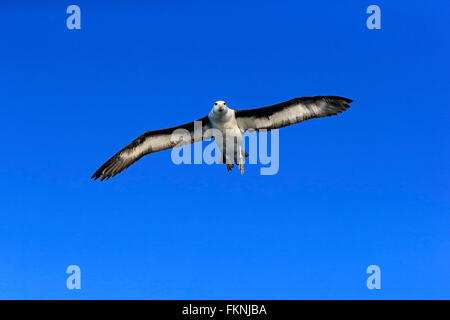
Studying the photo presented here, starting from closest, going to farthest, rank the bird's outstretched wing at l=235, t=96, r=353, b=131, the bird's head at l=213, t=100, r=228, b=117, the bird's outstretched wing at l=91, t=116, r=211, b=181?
the bird's head at l=213, t=100, r=228, b=117, the bird's outstretched wing at l=235, t=96, r=353, b=131, the bird's outstretched wing at l=91, t=116, r=211, b=181

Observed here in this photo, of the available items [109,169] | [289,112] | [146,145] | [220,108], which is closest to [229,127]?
[220,108]

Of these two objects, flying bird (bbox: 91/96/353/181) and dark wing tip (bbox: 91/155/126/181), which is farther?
dark wing tip (bbox: 91/155/126/181)

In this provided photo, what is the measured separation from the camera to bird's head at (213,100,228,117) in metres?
19.2

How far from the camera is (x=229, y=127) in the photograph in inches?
783

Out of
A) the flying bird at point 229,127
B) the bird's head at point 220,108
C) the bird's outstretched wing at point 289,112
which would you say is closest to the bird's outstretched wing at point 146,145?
the flying bird at point 229,127

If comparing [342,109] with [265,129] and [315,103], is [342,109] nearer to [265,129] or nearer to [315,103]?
[315,103]

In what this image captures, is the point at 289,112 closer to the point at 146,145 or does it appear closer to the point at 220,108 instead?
the point at 220,108

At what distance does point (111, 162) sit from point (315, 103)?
9125 mm

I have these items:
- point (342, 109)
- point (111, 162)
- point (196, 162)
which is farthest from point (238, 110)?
point (111, 162)

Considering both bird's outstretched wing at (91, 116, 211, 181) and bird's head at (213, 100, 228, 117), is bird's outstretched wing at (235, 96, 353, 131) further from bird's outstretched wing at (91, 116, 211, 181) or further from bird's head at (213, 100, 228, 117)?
bird's outstretched wing at (91, 116, 211, 181)

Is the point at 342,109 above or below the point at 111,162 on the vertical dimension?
above

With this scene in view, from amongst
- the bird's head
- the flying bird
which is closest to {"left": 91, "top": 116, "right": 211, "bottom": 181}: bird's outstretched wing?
the flying bird

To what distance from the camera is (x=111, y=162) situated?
842 inches

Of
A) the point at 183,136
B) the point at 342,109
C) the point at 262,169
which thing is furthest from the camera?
the point at 183,136
